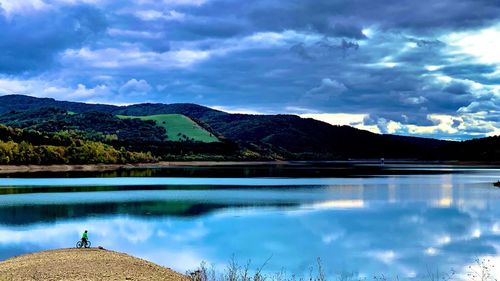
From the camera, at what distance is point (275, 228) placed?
3784 cm

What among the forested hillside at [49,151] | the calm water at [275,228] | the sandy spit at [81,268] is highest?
the forested hillside at [49,151]

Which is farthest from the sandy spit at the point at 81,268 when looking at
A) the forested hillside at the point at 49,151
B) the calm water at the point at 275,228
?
the forested hillside at the point at 49,151

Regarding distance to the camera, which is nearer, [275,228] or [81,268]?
[81,268]

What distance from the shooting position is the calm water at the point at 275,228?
2745cm

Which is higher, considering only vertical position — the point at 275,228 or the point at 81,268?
the point at 81,268

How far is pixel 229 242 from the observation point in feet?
106

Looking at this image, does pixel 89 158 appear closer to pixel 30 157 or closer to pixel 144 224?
pixel 30 157

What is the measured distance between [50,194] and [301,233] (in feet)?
120

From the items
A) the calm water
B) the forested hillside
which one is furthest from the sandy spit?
the forested hillside

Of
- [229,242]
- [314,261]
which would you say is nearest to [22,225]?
[229,242]

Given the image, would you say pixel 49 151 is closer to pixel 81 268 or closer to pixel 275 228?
pixel 275 228

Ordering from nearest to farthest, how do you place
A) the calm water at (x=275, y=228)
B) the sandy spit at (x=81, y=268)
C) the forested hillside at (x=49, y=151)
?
1. the sandy spit at (x=81, y=268)
2. the calm water at (x=275, y=228)
3. the forested hillside at (x=49, y=151)

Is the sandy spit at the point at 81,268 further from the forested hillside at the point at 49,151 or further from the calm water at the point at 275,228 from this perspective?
the forested hillside at the point at 49,151

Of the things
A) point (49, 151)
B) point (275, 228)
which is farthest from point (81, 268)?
point (49, 151)
